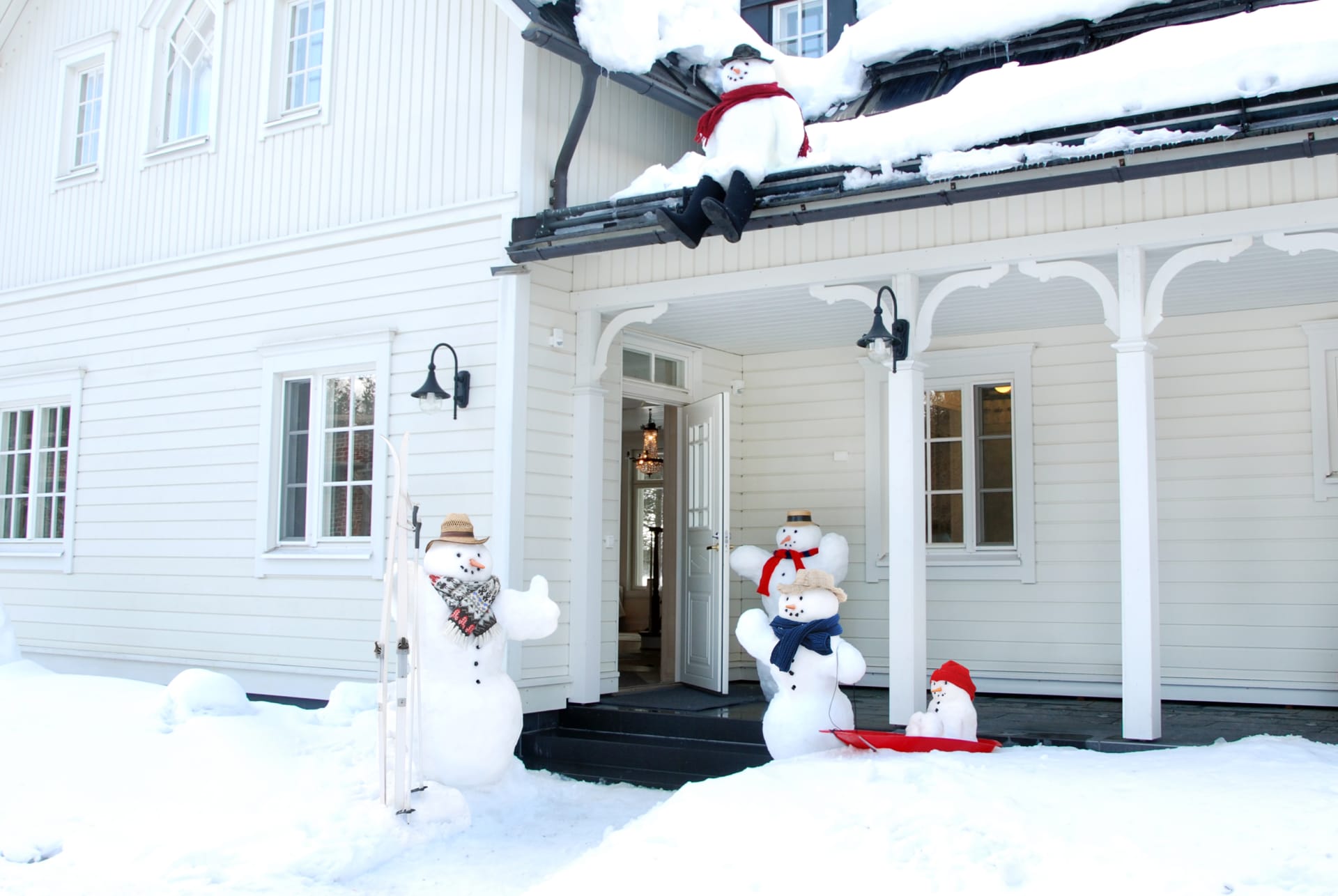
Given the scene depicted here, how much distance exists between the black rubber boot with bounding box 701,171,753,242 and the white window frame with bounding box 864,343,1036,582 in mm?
2367

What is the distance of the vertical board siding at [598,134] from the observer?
775 centimetres

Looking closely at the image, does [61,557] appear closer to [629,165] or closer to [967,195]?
[629,165]

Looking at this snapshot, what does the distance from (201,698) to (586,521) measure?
2.51 m

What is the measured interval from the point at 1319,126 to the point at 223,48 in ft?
25.8

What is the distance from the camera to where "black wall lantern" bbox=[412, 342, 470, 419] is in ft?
24.3

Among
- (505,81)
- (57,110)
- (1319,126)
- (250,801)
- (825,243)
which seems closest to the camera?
(1319,126)

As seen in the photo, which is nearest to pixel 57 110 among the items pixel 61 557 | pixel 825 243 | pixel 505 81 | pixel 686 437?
pixel 61 557

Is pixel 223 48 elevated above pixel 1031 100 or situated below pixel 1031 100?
above

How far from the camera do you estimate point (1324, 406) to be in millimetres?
7660

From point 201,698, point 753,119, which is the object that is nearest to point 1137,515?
point 753,119

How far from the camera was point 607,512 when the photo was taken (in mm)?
8109

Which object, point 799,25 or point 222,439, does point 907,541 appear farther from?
point 222,439

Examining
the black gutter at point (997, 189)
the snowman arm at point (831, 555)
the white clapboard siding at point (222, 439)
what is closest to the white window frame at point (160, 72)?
the white clapboard siding at point (222, 439)

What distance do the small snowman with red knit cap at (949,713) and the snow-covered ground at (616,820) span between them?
9.7 inches
